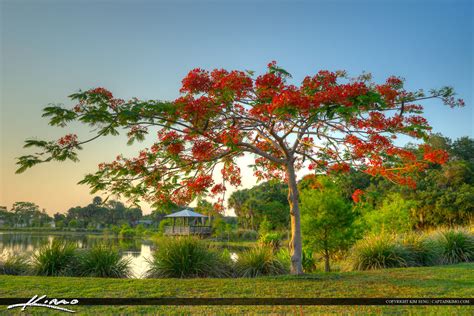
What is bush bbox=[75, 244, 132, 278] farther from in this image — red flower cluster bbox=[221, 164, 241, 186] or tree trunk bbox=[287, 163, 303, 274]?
tree trunk bbox=[287, 163, 303, 274]

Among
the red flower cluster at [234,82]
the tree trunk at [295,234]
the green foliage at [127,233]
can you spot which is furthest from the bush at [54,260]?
the green foliage at [127,233]

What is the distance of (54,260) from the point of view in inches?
377

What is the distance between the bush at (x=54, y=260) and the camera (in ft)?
30.9

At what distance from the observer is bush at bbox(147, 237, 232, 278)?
30.1 ft

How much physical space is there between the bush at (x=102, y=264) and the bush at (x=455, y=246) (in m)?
9.75

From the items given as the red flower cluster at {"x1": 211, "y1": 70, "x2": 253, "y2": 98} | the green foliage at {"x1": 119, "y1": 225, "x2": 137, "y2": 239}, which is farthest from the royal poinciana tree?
the green foliage at {"x1": 119, "y1": 225, "x2": 137, "y2": 239}

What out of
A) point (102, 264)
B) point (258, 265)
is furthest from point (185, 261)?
point (102, 264)

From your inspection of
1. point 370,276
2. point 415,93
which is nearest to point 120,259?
point 370,276

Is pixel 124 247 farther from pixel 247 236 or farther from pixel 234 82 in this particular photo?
pixel 234 82

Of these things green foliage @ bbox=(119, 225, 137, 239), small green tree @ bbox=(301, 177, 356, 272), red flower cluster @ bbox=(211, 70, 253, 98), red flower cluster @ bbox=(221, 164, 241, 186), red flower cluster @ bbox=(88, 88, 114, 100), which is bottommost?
green foliage @ bbox=(119, 225, 137, 239)

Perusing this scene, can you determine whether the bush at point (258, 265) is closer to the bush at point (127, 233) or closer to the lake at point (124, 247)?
the lake at point (124, 247)

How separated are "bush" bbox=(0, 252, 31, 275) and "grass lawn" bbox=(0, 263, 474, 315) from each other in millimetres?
1522

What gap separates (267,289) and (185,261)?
124 inches

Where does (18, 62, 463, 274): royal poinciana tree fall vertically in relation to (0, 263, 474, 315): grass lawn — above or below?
above
